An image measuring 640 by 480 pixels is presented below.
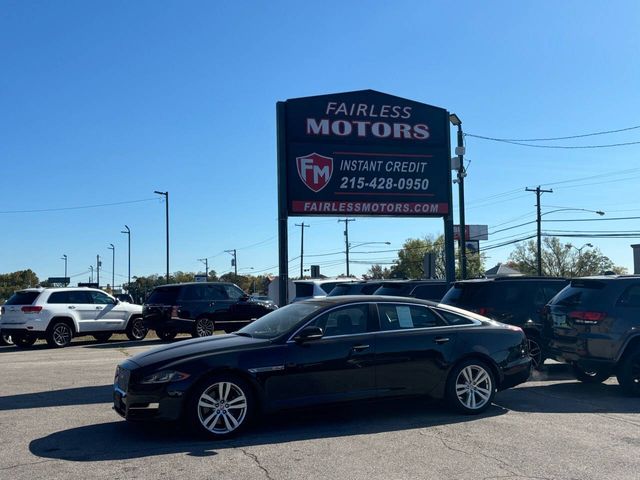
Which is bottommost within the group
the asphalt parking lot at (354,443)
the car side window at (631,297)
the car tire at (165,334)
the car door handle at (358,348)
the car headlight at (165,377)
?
the asphalt parking lot at (354,443)

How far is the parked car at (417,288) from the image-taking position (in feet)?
59.6

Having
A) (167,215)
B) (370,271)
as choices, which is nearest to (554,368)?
(167,215)

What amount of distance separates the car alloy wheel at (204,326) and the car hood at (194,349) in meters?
12.1

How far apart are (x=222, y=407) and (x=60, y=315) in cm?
1403

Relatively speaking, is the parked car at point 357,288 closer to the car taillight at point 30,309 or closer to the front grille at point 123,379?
the car taillight at point 30,309

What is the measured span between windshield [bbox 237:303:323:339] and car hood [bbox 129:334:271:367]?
0.77 ft

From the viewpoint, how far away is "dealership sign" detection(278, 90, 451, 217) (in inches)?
598

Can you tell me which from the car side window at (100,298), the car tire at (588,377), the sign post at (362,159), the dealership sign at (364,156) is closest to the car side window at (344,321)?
the car tire at (588,377)

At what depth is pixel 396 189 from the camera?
16.1 metres

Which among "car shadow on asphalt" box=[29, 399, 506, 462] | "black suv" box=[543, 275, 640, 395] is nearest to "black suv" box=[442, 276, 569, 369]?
"black suv" box=[543, 275, 640, 395]

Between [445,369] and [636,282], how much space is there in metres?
3.72

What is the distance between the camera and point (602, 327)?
9.35 m

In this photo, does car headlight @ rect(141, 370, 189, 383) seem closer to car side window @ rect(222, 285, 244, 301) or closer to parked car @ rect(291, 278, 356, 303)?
car side window @ rect(222, 285, 244, 301)

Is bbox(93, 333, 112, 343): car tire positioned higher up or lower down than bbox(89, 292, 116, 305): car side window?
lower down
